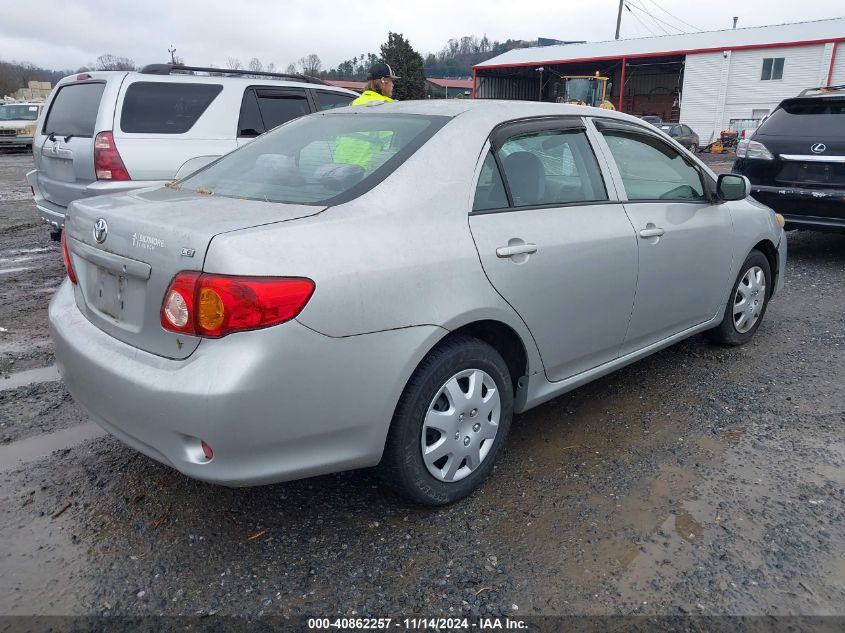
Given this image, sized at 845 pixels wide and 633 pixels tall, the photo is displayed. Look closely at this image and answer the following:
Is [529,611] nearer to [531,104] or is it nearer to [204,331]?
[204,331]

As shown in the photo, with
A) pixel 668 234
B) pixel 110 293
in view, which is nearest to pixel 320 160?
pixel 110 293

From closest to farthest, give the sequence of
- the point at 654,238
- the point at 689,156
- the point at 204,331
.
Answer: the point at 204,331 → the point at 654,238 → the point at 689,156

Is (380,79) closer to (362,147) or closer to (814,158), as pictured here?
(362,147)

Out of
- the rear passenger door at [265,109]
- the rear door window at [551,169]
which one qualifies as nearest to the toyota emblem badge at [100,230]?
the rear door window at [551,169]

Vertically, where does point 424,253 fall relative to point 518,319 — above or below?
above

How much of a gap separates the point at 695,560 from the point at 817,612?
1.32 ft

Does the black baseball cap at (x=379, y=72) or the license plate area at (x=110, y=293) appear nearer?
the license plate area at (x=110, y=293)

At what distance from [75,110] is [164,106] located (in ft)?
2.80

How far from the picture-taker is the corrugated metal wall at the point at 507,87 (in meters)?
44.2

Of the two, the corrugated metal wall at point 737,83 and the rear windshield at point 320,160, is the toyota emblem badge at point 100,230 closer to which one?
the rear windshield at point 320,160

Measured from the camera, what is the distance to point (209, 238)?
2.16 m

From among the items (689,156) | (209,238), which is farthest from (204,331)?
(689,156)

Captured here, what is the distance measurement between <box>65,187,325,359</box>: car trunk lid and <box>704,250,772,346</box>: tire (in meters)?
3.18

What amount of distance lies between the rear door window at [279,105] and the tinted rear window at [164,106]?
48cm
